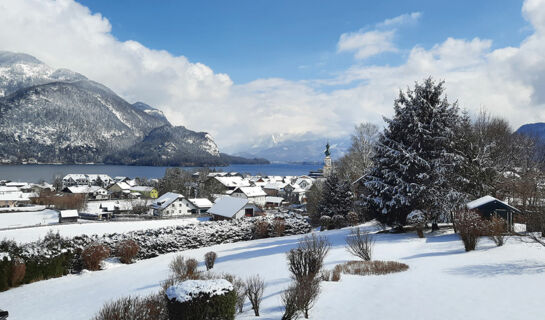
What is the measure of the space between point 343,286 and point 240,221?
26124mm

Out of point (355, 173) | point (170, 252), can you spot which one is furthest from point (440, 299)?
point (355, 173)

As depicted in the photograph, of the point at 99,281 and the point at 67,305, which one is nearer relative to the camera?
the point at 67,305

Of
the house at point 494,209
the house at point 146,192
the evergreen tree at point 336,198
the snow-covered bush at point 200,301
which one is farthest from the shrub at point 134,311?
the house at point 146,192

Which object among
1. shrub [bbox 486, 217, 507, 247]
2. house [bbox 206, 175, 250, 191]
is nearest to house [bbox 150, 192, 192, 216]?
house [bbox 206, 175, 250, 191]

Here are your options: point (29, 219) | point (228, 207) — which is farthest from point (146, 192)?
point (228, 207)

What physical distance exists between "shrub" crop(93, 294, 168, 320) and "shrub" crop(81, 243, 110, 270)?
18893mm

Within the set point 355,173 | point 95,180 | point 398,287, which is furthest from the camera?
point 95,180

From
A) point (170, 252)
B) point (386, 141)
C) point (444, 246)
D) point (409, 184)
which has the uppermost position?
point (386, 141)

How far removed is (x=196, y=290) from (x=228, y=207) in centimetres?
4102

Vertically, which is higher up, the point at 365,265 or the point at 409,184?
the point at 409,184

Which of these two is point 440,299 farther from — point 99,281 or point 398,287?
point 99,281

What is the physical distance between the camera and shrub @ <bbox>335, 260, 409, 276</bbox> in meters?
12.7

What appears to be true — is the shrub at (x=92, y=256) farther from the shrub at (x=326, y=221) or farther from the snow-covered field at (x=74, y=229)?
the shrub at (x=326, y=221)

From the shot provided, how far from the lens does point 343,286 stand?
36.1ft
